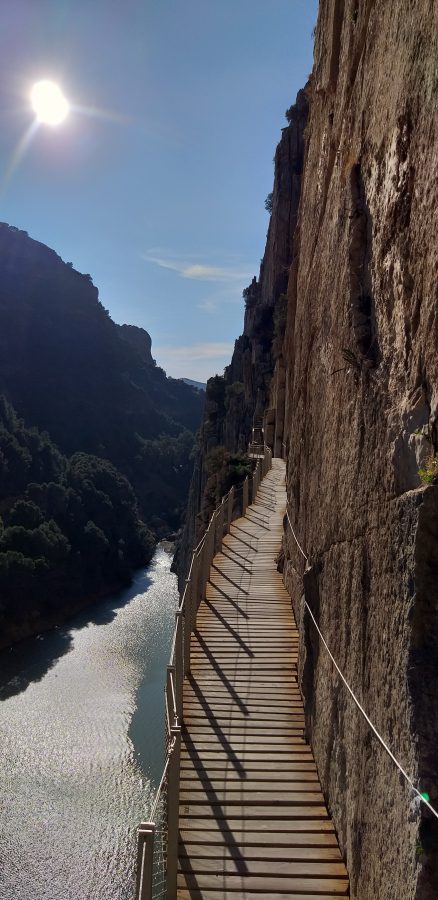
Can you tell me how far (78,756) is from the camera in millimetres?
21906

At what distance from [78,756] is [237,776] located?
1897 cm

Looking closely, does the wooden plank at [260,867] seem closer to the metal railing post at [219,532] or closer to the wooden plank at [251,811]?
the wooden plank at [251,811]

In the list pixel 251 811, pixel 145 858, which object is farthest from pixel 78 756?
pixel 145 858

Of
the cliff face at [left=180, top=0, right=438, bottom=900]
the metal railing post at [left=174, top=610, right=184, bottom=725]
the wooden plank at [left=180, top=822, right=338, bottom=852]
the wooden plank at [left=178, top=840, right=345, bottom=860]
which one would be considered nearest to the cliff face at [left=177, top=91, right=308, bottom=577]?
the metal railing post at [left=174, top=610, right=184, bottom=725]

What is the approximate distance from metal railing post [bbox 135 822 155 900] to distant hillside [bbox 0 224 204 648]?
3474cm

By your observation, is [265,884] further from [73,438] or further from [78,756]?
[73,438]

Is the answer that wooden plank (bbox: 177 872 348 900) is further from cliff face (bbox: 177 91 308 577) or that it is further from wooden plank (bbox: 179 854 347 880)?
cliff face (bbox: 177 91 308 577)

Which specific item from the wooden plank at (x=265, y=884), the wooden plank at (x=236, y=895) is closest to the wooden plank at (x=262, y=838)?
the wooden plank at (x=265, y=884)

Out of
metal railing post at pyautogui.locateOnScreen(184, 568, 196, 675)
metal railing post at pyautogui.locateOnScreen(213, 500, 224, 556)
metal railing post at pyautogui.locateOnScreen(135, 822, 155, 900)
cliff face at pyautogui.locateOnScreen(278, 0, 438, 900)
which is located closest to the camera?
cliff face at pyautogui.locateOnScreen(278, 0, 438, 900)

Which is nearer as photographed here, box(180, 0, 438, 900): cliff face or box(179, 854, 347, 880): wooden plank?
box(180, 0, 438, 900): cliff face

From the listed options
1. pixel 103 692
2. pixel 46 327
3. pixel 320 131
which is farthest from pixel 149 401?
pixel 320 131

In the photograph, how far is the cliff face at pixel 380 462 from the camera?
3105mm

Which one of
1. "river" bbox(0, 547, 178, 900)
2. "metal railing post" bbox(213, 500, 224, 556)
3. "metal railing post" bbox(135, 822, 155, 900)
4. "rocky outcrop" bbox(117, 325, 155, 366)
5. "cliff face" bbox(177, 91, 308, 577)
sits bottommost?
"river" bbox(0, 547, 178, 900)

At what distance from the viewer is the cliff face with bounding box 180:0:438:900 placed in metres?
3.11
